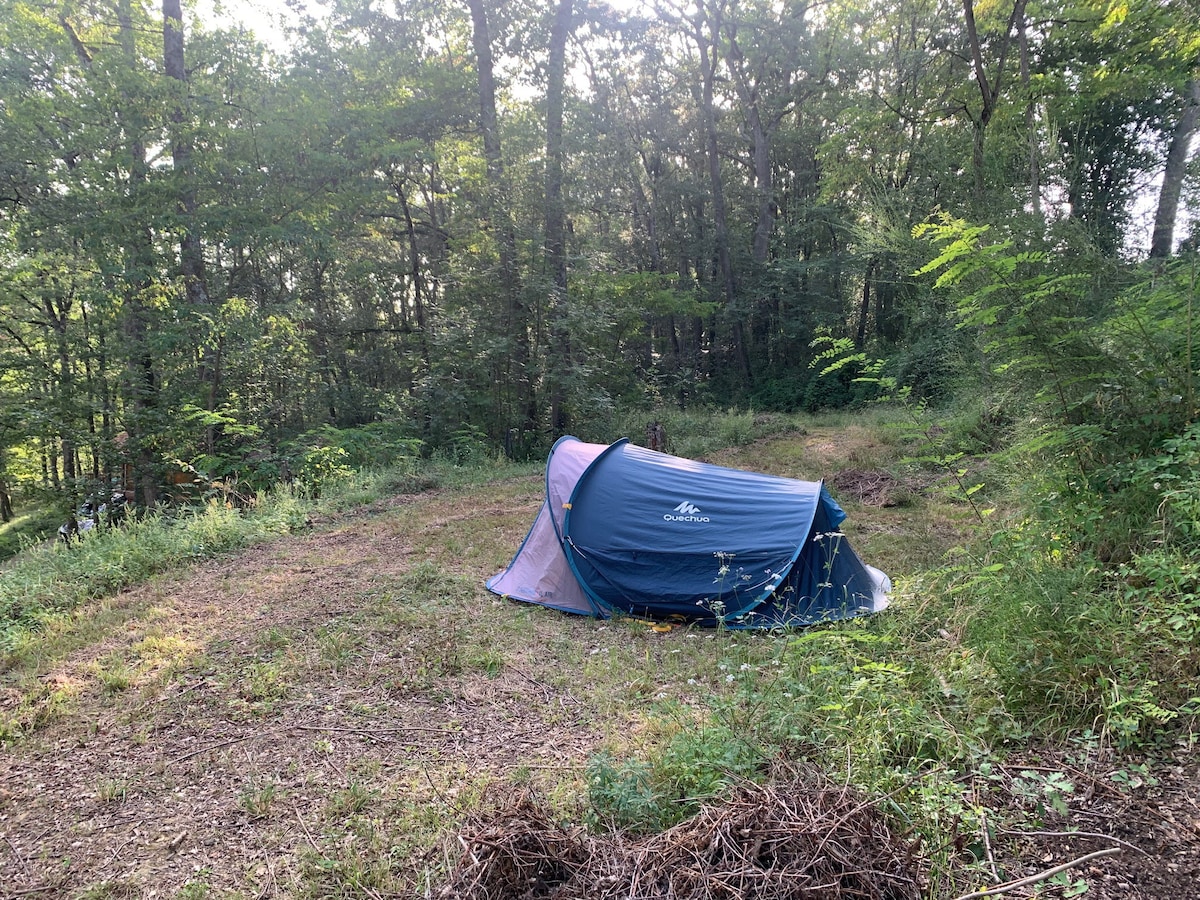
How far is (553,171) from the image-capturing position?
42.8 feet

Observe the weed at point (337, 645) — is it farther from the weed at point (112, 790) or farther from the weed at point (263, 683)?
the weed at point (112, 790)

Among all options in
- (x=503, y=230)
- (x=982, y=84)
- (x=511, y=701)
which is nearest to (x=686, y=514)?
(x=511, y=701)

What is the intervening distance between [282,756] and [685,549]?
310 centimetres

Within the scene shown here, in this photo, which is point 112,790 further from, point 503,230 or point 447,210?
point 447,210

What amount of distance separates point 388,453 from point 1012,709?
10619mm

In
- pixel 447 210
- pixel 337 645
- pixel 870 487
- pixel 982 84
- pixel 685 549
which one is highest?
pixel 447 210

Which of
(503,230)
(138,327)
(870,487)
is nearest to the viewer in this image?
(870,487)

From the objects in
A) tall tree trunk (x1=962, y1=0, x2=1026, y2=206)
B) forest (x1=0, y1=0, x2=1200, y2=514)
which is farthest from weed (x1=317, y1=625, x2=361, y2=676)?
tall tree trunk (x1=962, y1=0, x2=1026, y2=206)

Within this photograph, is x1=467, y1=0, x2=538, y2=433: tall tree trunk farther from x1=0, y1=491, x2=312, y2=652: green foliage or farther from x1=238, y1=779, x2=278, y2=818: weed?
x1=238, y1=779, x2=278, y2=818: weed

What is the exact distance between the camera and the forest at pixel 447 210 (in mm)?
7395

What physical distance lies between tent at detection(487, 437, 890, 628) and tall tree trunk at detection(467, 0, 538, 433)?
7673 mm

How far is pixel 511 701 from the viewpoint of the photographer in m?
3.83

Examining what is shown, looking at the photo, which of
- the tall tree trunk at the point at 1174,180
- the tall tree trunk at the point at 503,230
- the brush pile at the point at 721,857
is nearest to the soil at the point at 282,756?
the brush pile at the point at 721,857

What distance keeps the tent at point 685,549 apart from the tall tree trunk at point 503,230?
767 centimetres
